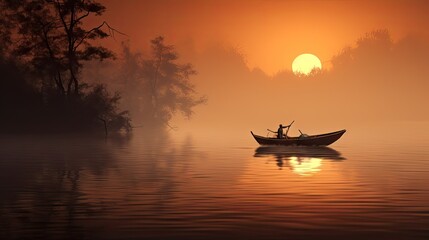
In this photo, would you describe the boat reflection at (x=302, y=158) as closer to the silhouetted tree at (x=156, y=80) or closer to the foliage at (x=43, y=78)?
the foliage at (x=43, y=78)

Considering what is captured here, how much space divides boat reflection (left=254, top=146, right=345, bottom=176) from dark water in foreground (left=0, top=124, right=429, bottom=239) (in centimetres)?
11

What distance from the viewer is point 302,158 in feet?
153

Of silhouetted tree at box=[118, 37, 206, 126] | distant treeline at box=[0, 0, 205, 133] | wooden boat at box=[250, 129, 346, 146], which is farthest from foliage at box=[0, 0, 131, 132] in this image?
silhouetted tree at box=[118, 37, 206, 126]

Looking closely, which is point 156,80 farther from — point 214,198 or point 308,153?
point 214,198

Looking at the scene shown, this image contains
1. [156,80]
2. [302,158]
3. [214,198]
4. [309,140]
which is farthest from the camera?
[156,80]

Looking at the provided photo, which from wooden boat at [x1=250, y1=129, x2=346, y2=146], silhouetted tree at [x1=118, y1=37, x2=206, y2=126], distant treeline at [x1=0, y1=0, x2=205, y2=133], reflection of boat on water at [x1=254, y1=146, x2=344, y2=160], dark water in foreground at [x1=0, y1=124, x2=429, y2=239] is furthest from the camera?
silhouetted tree at [x1=118, y1=37, x2=206, y2=126]

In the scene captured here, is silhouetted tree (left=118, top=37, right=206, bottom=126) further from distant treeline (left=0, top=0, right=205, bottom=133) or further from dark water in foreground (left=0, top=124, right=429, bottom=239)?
dark water in foreground (left=0, top=124, right=429, bottom=239)

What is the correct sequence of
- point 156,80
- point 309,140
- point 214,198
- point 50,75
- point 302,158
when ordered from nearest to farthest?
point 214,198 < point 302,158 < point 309,140 < point 50,75 < point 156,80

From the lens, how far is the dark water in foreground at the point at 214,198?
18516 millimetres

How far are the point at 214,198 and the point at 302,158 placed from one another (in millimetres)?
22605

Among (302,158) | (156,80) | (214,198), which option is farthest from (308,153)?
(156,80)

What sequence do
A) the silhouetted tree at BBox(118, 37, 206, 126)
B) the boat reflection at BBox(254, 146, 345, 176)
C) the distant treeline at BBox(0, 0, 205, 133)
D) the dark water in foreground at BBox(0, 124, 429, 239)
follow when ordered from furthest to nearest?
the silhouetted tree at BBox(118, 37, 206, 126), the distant treeline at BBox(0, 0, 205, 133), the boat reflection at BBox(254, 146, 345, 176), the dark water in foreground at BBox(0, 124, 429, 239)

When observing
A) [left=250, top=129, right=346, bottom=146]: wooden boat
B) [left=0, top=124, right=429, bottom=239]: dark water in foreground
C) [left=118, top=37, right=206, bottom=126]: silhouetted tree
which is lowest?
[left=0, top=124, right=429, bottom=239]: dark water in foreground

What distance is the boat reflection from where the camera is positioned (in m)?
38.1
